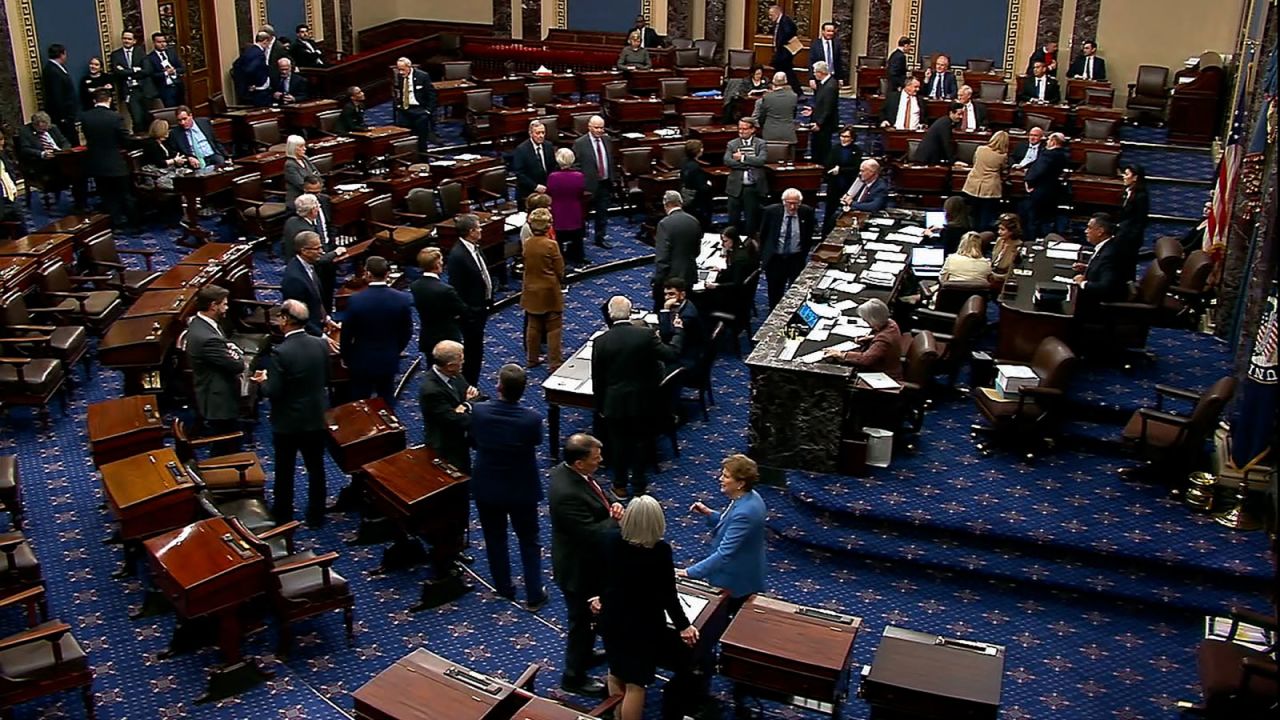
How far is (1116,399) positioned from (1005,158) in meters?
4.03

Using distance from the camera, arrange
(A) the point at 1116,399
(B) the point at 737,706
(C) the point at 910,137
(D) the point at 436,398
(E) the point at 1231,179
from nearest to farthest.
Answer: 1. (B) the point at 737,706
2. (D) the point at 436,398
3. (A) the point at 1116,399
4. (E) the point at 1231,179
5. (C) the point at 910,137

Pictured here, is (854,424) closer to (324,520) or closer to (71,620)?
(324,520)

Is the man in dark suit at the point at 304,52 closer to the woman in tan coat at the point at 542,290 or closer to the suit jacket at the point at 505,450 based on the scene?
the woman in tan coat at the point at 542,290

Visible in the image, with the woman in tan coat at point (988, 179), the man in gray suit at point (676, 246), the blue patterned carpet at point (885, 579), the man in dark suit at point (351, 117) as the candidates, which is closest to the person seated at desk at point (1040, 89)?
the woman in tan coat at point (988, 179)

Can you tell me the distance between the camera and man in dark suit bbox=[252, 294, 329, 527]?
786 cm

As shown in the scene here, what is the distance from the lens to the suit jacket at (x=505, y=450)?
279 inches

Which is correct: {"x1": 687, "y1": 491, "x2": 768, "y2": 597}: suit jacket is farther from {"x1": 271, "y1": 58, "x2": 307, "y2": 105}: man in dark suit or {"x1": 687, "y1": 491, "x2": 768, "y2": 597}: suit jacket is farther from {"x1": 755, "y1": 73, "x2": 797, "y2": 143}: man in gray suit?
{"x1": 271, "y1": 58, "x2": 307, "y2": 105}: man in dark suit

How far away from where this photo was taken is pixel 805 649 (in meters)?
6.15

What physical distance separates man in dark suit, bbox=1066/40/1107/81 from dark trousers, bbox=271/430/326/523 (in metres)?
14.6

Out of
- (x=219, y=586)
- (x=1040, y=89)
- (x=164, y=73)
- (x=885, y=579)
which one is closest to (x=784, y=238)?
(x=885, y=579)

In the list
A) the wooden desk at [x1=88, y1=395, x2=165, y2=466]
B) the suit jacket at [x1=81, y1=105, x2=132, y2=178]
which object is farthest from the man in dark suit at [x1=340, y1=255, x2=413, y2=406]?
the suit jacket at [x1=81, y1=105, x2=132, y2=178]

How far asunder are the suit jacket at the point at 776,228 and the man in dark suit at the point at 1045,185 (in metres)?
2.91

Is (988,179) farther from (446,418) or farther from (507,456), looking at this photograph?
(507,456)

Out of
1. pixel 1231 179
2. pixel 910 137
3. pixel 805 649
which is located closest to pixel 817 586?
pixel 805 649
